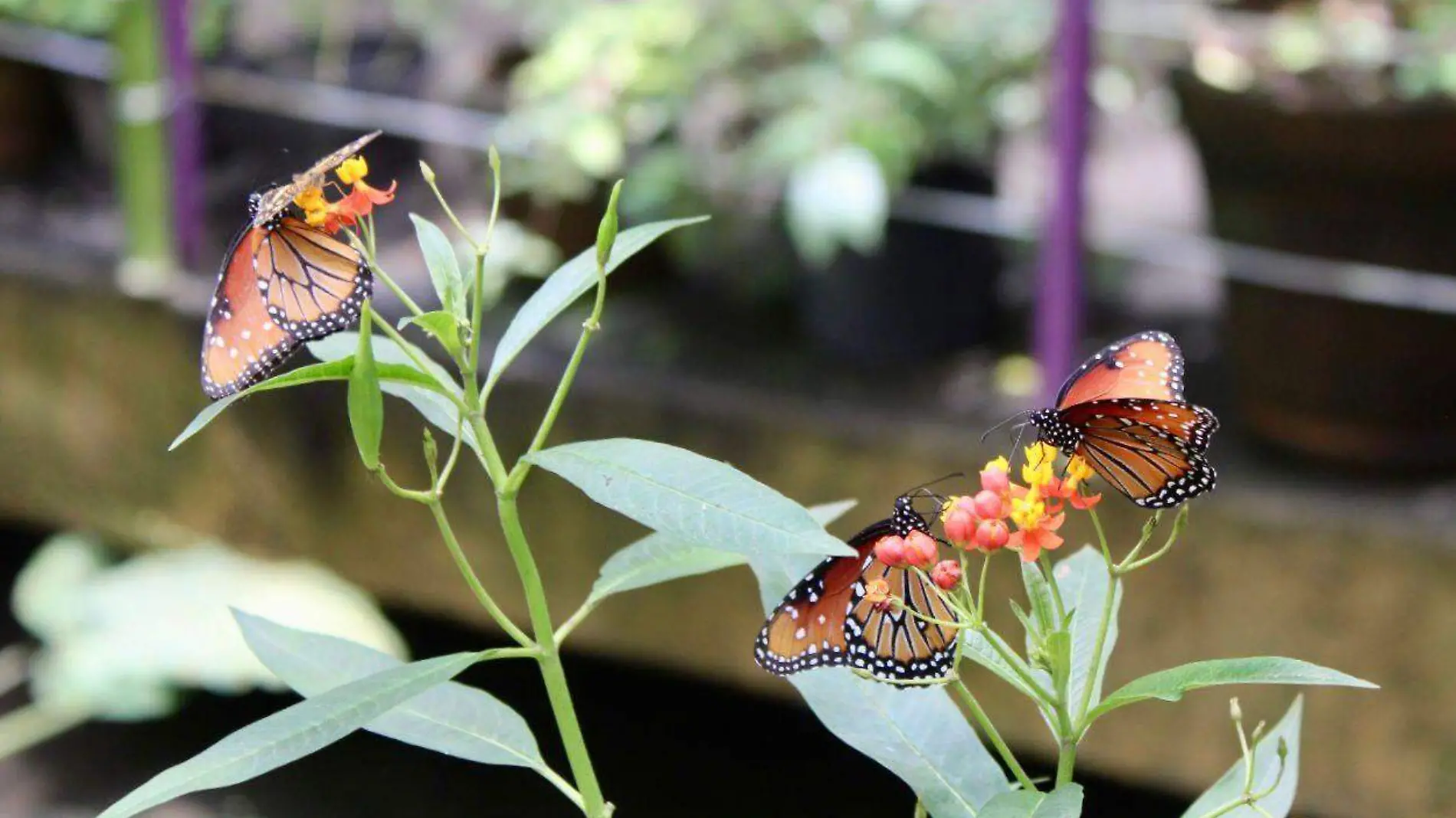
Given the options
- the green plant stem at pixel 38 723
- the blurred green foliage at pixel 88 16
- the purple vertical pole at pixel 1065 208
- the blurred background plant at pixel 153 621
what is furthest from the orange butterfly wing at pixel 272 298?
the blurred green foliage at pixel 88 16

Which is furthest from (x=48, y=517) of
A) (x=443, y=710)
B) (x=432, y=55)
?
(x=443, y=710)

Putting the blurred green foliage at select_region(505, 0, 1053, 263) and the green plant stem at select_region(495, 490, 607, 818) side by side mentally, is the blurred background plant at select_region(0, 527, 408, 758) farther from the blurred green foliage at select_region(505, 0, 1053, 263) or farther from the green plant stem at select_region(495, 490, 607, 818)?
the blurred green foliage at select_region(505, 0, 1053, 263)

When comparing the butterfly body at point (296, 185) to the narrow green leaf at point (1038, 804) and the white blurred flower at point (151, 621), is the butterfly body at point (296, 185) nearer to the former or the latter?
the narrow green leaf at point (1038, 804)

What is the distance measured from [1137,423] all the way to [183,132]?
2083mm

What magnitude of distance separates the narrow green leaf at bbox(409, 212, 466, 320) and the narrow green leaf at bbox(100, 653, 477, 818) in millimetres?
146

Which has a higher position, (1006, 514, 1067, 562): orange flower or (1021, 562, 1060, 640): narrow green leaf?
(1006, 514, 1067, 562): orange flower

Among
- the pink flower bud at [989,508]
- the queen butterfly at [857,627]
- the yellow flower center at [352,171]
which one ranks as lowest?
the queen butterfly at [857,627]

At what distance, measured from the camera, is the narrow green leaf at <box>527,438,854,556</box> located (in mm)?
607

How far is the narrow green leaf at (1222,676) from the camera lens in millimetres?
595

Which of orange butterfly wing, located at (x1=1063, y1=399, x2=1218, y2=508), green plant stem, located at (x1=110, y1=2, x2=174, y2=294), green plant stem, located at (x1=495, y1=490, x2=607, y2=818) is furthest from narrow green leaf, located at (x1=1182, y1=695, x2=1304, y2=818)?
green plant stem, located at (x1=110, y1=2, x2=174, y2=294)

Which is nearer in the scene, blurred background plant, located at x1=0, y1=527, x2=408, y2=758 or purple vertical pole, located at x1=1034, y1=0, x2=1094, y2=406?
blurred background plant, located at x1=0, y1=527, x2=408, y2=758

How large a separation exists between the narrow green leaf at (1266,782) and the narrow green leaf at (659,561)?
200mm

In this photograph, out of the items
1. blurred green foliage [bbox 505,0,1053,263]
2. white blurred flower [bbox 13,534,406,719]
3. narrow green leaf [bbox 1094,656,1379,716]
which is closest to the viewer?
narrow green leaf [bbox 1094,656,1379,716]

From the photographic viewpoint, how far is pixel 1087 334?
249 centimetres
